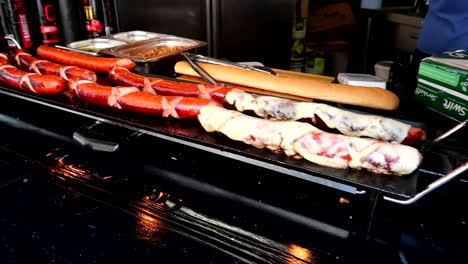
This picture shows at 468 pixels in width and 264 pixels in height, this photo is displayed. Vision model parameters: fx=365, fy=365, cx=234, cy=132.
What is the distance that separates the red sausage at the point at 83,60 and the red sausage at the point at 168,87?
0.24 ft

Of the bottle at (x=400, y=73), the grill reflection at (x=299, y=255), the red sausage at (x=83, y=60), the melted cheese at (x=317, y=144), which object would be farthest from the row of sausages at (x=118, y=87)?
the bottle at (x=400, y=73)

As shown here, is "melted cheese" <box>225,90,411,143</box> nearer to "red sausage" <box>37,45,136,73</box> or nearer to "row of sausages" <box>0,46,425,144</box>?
"row of sausages" <box>0,46,425,144</box>

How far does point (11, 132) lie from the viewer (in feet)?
5.05

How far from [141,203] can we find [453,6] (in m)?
1.85

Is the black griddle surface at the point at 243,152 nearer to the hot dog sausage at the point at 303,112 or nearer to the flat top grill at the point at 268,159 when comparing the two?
the flat top grill at the point at 268,159

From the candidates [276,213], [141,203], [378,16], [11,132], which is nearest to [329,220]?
[276,213]

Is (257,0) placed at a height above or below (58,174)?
above

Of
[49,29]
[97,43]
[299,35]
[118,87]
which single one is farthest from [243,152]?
[299,35]

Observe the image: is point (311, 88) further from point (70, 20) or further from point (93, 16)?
point (70, 20)

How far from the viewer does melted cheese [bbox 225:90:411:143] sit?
3.17ft

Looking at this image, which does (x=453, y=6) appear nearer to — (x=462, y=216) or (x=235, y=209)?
(x=462, y=216)

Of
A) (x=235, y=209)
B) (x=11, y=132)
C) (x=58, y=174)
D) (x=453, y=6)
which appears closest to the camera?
(x=235, y=209)

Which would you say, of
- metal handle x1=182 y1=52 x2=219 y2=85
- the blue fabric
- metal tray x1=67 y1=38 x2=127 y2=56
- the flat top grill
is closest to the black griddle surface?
the flat top grill

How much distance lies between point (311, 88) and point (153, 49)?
94cm
